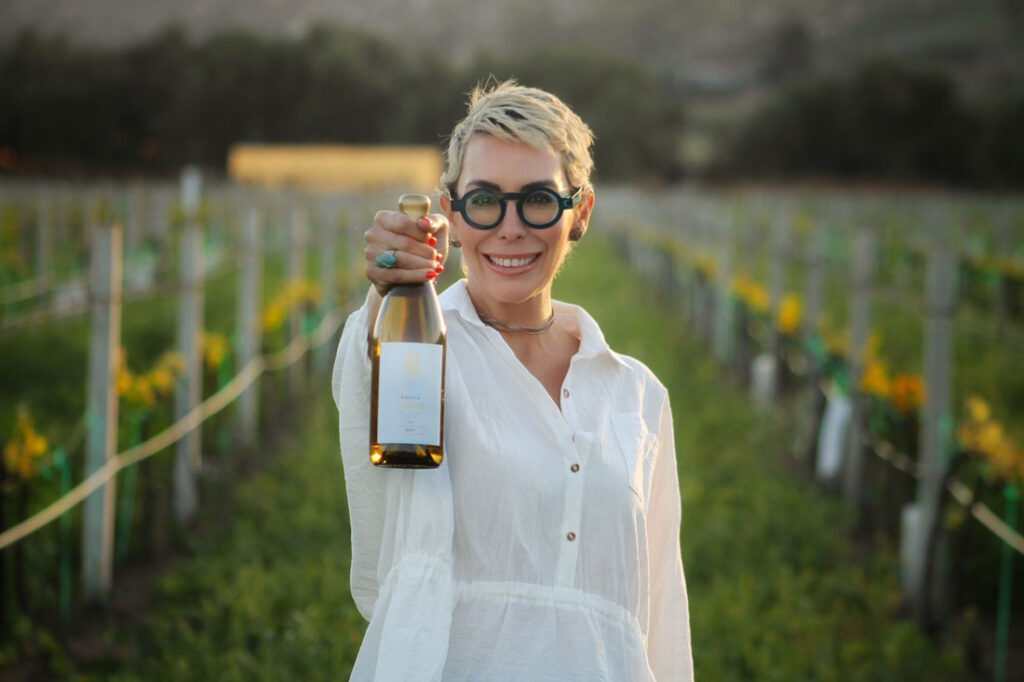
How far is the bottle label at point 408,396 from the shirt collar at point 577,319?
0.20 m

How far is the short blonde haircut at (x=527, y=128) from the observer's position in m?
1.95

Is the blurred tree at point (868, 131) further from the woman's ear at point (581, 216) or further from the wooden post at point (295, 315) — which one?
the woman's ear at point (581, 216)

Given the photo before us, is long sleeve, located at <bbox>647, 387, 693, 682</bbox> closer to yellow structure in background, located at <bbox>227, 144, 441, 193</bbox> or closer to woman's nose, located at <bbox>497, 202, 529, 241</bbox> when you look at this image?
woman's nose, located at <bbox>497, 202, 529, 241</bbox>

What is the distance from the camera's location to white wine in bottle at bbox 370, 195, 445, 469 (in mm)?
1833

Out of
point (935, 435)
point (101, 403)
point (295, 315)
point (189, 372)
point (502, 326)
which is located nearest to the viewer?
point (502, 326)

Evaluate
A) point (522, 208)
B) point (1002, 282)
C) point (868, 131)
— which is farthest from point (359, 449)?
point (868, 131)

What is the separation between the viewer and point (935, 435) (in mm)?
5004

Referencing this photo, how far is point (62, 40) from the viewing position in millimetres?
76250

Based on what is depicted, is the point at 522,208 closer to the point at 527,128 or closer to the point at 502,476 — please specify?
the point at 527,128

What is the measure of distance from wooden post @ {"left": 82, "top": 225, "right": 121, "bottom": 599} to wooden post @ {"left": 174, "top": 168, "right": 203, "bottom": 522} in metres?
1.14

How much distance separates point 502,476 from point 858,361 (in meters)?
5.07

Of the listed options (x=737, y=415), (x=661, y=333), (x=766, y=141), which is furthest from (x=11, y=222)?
(x=766, y=141)

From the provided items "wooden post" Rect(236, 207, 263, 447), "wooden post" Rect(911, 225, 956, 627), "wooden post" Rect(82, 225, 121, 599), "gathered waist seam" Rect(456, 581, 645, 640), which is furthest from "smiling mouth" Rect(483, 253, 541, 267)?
"wooden post" Rect(236, 207, 263, 447)

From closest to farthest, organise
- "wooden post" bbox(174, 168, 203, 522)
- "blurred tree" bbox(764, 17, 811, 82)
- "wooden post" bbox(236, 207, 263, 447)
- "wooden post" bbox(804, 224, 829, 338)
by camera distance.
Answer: "wooden post" bbox(174, 168, 203, 522) → "wooden post" bbox(236, 207, 263, 447) → "wooden post" bbox(804, 224, 829, 338) → "blurred tree" bbox(764, 17, 811, 82)
